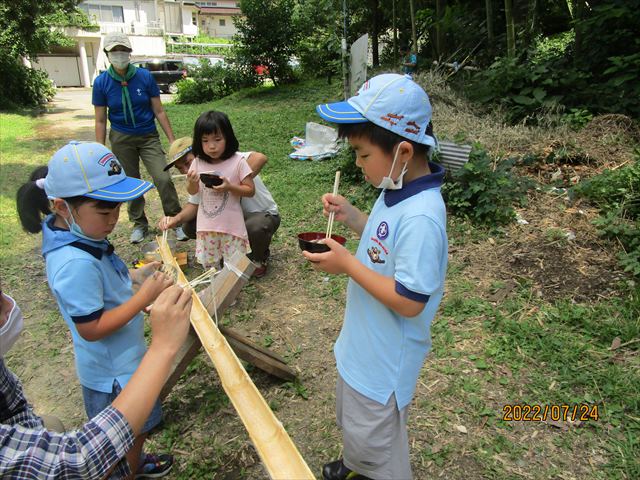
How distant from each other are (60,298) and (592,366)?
3.18m

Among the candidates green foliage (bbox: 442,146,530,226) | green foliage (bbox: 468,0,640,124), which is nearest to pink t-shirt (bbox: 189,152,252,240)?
green foliage (bbox: 442,146,530,226)

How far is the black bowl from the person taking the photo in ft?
10.8

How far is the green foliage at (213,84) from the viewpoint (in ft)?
59.6

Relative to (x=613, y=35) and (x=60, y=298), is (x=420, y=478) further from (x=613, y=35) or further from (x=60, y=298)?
(x=613, y=35)

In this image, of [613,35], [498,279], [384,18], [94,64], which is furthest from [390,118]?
[94,64]

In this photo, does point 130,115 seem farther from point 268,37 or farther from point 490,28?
point 268,37

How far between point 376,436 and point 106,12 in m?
52.0

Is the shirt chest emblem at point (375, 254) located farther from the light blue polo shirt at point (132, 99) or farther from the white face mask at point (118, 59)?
the white face mask at point (118, 59)

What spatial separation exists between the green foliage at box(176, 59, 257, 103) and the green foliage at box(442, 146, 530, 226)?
15117 mm
